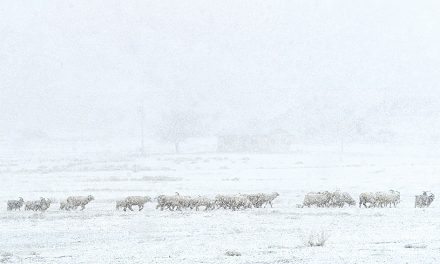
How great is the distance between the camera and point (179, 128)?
10062cm

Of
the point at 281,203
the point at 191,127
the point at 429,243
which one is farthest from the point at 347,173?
the point at 191,127

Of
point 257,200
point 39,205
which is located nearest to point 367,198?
point 257,200

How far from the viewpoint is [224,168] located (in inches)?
2372

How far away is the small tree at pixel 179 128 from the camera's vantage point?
98375 millimetres

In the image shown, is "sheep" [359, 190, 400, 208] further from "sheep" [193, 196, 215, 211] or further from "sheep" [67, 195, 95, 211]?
"sheep" [67, 195, 95, 211]

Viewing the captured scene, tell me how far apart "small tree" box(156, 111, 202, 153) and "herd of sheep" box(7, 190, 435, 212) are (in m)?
66.4

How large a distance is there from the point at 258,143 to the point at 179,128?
56.0 ft

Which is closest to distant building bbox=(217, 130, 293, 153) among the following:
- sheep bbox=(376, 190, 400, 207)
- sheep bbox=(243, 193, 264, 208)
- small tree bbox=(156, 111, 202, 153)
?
small tree bbox=(156, 111, 202, 153)

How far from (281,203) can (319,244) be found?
13.6 metres

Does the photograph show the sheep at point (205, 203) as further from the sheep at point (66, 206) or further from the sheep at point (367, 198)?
the sheep at point (367, 198)

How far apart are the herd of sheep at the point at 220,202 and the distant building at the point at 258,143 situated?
2363 inches

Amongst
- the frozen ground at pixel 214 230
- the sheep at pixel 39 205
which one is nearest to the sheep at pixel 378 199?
the frozen ground at pixel 214 230

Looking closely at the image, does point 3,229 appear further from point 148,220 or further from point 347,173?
point 347,173

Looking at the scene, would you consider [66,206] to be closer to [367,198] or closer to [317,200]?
[317,200]
